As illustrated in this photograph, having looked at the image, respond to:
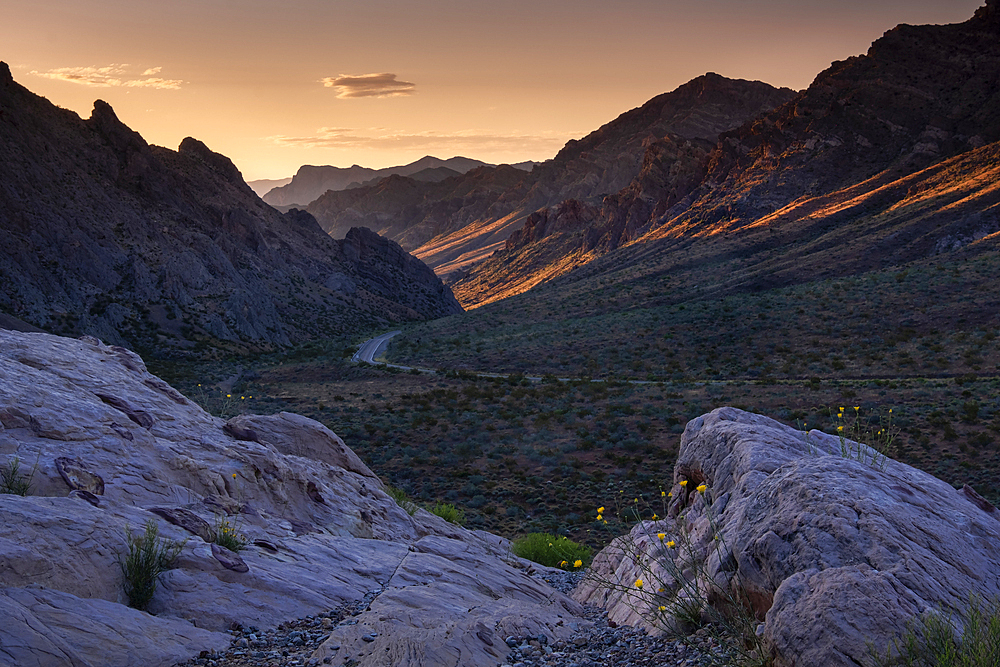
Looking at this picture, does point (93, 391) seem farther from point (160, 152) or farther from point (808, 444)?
point (160, 152)

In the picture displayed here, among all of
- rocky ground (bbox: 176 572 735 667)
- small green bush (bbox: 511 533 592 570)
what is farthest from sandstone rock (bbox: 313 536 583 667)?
small green bush (bbox: 511 533 592 570)

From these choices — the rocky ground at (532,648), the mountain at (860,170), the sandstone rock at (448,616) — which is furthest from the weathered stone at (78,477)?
the mountain at (860,170)

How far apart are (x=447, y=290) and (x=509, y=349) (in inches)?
3278

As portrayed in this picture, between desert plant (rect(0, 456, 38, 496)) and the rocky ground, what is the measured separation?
3139mm

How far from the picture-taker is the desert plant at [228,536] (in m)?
7.51

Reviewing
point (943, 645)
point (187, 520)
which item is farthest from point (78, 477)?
point (943, 645)

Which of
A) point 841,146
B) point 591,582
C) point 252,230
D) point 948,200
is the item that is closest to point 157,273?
point 252,230

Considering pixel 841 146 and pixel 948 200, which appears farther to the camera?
pixel 841 146

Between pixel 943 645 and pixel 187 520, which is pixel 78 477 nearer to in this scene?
pixel 187 520

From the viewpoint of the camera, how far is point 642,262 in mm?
107250

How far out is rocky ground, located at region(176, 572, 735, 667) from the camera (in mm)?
5469

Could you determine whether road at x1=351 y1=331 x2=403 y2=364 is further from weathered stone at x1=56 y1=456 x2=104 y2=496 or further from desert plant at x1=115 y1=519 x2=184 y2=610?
desert plant at x1=115 y1=519 x2=184 y2=610

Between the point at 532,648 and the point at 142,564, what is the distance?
3780mm

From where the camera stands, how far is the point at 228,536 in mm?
7582
